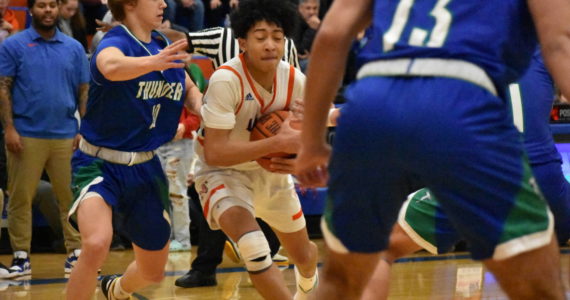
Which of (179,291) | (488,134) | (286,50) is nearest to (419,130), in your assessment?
(488,134)

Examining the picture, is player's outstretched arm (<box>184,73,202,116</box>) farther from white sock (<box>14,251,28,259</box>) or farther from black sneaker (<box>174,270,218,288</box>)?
white sock (<box>14,251,28,259</box>)

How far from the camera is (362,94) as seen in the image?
2.54 meters

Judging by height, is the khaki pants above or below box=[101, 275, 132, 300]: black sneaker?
below

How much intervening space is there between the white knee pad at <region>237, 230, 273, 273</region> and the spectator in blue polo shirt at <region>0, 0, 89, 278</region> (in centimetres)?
326

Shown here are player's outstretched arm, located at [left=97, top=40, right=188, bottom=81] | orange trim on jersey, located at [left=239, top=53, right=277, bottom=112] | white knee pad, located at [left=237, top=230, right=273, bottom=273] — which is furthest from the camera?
orange trim on jersey, located at [left=239, top=53, right=277, bottom=112]

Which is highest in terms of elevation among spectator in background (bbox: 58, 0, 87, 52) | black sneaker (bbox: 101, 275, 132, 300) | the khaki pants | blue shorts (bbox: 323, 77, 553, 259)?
blue shorts (bbox: 323, 77, 553, 259)

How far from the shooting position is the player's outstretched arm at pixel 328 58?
2594 mm

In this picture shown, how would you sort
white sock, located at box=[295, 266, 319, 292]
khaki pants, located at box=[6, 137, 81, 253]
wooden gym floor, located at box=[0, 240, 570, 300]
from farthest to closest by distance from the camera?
1. khaki pants, located at box=[6, 137, 81, 253]
2. wooden gym floor, located at box=[0, 240, 570, 300]
3. white sock, located at box=[295, 266, 319, 292]

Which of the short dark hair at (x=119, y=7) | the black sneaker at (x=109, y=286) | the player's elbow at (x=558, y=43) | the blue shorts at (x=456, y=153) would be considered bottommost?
the black sneaker at (x=109, y=286)

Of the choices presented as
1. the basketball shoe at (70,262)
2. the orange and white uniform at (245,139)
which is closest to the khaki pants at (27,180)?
the basketball shoe at (70,262)

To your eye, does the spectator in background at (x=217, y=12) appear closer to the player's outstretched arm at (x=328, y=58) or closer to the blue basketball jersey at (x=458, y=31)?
the player's outstretched arm at (x=328, y=58)

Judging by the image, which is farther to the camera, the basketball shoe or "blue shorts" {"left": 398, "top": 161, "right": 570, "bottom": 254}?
the basketball shoe

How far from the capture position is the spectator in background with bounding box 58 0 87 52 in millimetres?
9750

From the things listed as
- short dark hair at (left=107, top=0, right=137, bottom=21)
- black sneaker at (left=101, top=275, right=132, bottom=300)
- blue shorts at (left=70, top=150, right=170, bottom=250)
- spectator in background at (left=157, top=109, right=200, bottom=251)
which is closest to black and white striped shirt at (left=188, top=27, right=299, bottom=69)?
short dark hair at (left=107, top=0, right=137, bottom=21)
